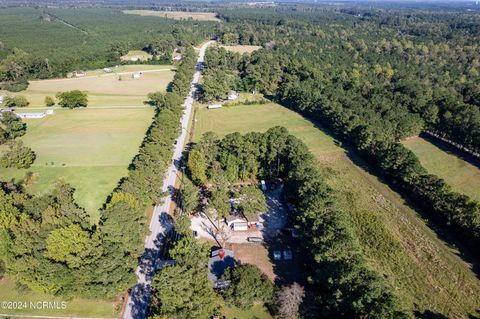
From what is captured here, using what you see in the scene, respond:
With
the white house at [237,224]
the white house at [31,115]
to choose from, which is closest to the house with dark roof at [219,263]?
the white house at [237,224]

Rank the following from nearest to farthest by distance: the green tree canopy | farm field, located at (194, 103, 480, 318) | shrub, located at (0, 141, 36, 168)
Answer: farm field, located at (194, 103, 480, 318), shrub, located at (0, 141, 36, 168), the green tree canopy

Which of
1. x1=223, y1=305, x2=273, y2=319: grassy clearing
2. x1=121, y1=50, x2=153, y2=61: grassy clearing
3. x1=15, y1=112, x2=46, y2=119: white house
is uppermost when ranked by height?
x1=121, y1=50, x2=153, y2=61: grassy clearing

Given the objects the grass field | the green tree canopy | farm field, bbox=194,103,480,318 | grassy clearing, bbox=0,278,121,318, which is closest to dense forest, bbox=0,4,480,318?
grassy clearing, bbox=0,278,121,318

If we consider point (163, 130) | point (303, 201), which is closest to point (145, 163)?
point (163, 130)

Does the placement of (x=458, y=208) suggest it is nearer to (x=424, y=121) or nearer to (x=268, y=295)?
(x=268, y=295)

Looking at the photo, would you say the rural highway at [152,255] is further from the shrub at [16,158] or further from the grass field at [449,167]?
the grass field at [449,167]

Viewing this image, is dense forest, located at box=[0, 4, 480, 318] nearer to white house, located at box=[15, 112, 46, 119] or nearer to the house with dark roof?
the house with dark roof
